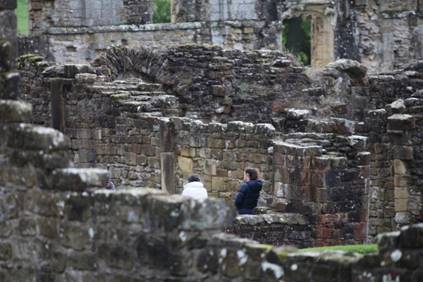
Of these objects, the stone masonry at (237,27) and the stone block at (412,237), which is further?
the stone masonry at (237,27)

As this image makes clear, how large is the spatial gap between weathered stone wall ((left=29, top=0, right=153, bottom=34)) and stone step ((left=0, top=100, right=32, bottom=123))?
24567 mm

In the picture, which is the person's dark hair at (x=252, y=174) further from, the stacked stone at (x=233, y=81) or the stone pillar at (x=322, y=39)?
the stone pillar at (x=322, y=39)

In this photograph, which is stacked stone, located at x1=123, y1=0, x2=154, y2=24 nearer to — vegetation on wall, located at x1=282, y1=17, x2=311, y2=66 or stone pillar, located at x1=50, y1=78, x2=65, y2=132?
stone pillar, located at x1=50, y1=78, x2=65, y2=132

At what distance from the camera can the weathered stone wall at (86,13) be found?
121 feet

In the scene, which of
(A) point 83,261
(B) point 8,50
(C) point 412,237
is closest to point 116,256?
(A) point 83,261

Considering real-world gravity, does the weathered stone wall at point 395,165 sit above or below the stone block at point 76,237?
below

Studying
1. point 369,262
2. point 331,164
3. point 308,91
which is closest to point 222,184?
point 331,164

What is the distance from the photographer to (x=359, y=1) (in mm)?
42719

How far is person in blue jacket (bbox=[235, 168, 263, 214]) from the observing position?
19125 mm

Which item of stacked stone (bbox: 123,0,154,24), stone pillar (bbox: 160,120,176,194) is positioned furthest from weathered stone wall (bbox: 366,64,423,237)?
stacked stone (bbox: 123,0,154,24)

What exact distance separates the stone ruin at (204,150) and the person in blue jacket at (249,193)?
399mm

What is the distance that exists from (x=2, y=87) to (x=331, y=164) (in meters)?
7.03

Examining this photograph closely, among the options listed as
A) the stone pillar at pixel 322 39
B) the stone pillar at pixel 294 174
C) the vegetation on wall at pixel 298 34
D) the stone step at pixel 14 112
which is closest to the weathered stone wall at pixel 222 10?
the stone pillar at pixel 322 39

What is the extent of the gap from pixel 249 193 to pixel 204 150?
241 centimetres
